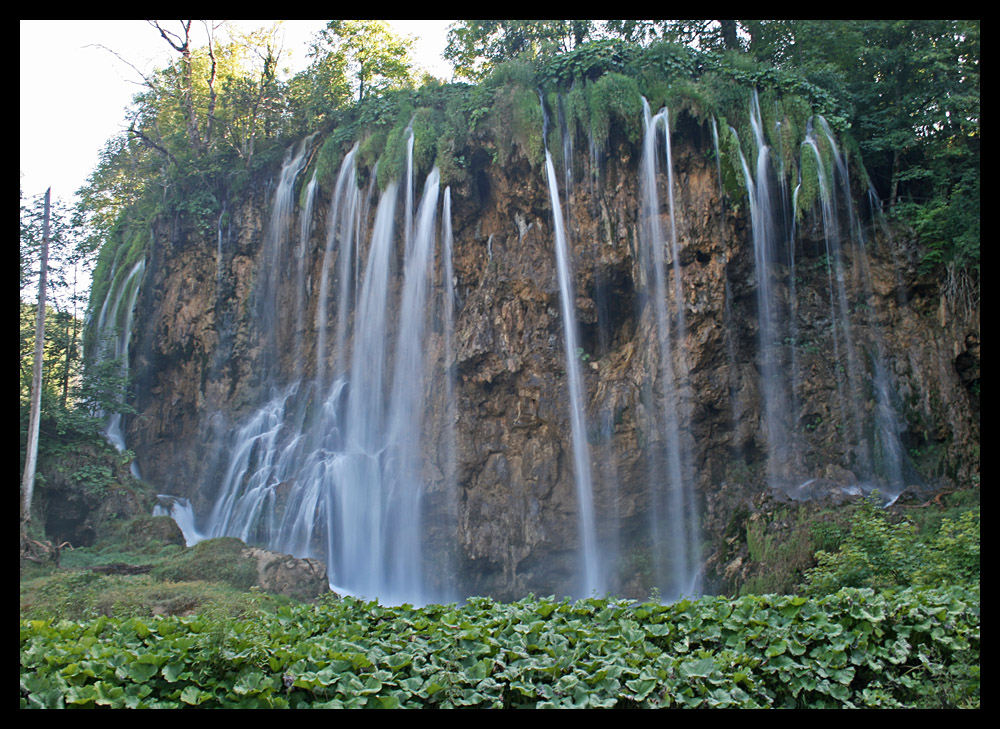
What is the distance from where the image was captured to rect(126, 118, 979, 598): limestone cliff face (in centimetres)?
1336

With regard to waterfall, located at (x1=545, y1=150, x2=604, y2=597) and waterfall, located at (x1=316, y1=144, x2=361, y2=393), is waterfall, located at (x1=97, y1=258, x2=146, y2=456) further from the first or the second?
waterfall, located at (x1=545, y1=150, x2=604, y2=597)

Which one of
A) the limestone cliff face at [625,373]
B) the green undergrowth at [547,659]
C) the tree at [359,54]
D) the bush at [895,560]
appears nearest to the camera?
the green undergrowth at [547,659]

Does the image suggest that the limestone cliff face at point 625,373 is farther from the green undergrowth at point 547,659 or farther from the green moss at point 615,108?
the green undergrowth at point 547,659

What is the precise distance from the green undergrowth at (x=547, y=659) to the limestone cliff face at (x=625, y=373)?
7.38 meters

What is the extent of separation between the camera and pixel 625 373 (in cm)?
1419

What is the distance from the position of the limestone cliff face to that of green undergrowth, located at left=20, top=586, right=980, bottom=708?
7.38 meters

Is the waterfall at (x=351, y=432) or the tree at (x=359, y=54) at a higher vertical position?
the tree at (x=359, y=54)

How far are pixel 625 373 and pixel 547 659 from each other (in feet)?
32.3

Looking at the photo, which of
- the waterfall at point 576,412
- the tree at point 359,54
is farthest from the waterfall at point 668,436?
the tree at point 359,54

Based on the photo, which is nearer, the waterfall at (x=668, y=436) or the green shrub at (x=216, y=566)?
the green shrub at (x=216, y=566)

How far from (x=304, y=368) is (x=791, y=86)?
13.5 meters

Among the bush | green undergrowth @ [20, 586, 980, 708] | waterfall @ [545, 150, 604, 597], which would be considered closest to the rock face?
waterfall @ [545, 150, 604, 597]

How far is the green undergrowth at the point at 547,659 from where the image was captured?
14.5 ft
